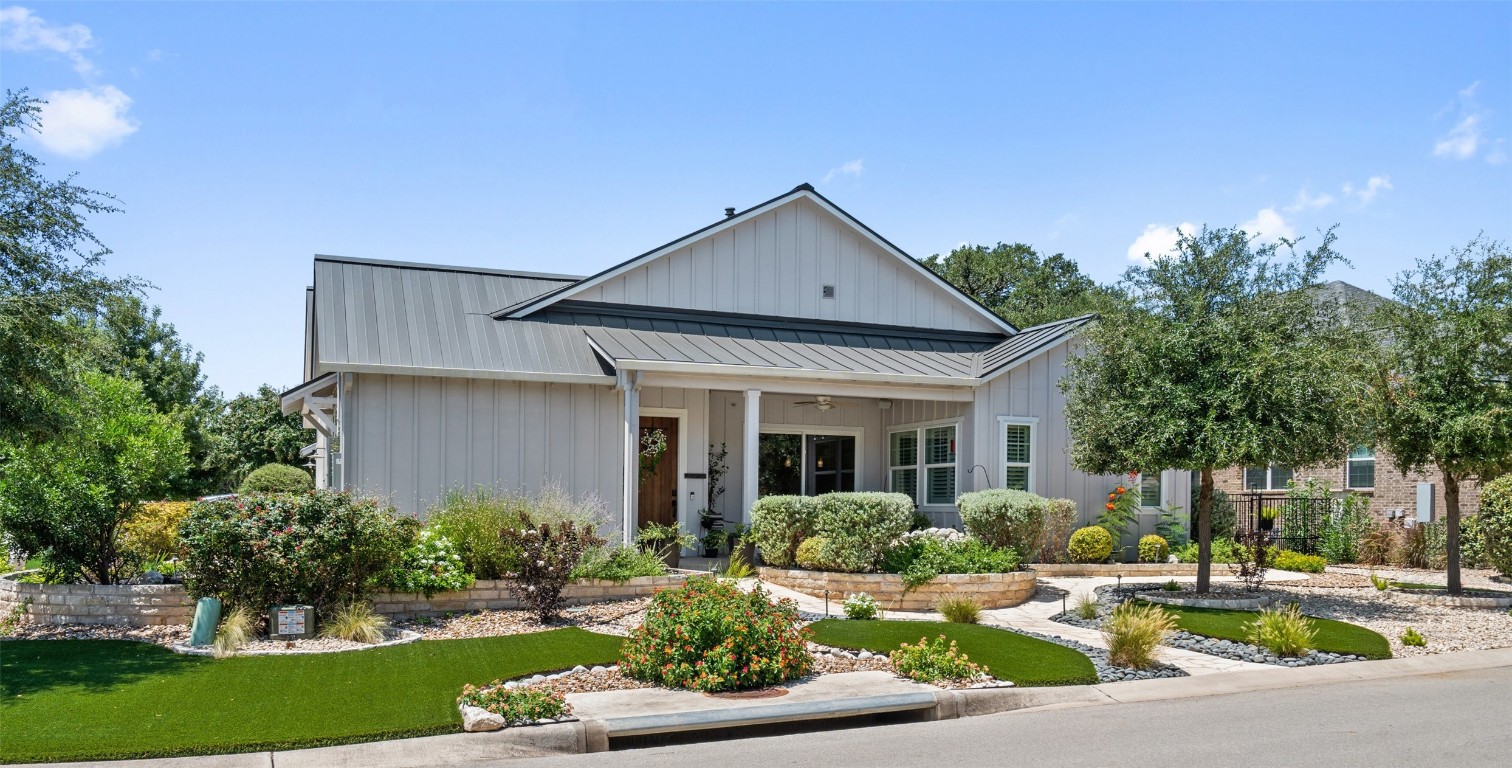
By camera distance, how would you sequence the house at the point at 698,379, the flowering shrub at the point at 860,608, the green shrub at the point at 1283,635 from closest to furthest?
the green shrub at the point at 1283,635 < the flowering shrub at the point at 860,608 < the house at the point at 698,379

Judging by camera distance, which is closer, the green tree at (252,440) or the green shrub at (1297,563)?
the green shrub at (1297,563)

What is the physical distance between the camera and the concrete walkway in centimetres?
1066

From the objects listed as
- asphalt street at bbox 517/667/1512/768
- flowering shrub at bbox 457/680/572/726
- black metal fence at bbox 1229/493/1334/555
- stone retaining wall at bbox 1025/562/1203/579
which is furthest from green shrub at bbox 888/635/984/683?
black metal fence at bbox 1229/493/1334/555

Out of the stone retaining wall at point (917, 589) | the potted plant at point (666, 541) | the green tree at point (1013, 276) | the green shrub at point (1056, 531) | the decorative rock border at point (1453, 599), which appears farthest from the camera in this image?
the green tree at point (1013, 276)

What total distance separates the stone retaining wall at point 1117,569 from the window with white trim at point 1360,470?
25.5 ft

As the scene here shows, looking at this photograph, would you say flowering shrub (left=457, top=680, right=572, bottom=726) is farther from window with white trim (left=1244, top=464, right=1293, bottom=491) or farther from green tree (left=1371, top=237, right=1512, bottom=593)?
window with white trim (left=1244, top=464, right=1293, bottom=491)

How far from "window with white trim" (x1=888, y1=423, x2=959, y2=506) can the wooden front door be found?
3764mm

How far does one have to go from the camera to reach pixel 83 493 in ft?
37.4

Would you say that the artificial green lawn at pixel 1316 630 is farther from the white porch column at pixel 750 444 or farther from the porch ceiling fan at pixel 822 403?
the porch ceiling fan at pixel 822 403

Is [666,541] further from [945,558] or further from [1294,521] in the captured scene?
[1294,521]

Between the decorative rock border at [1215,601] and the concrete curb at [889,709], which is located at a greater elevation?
the decorative rock border at [1215,601]

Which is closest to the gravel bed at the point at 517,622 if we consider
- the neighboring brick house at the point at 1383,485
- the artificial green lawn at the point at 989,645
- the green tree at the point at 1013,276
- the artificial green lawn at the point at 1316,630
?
the artificial green lawn at the point at 989,645

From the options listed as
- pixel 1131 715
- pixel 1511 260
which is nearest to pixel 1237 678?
pixel 1131 715

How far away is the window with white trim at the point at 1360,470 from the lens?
75.6 feet
